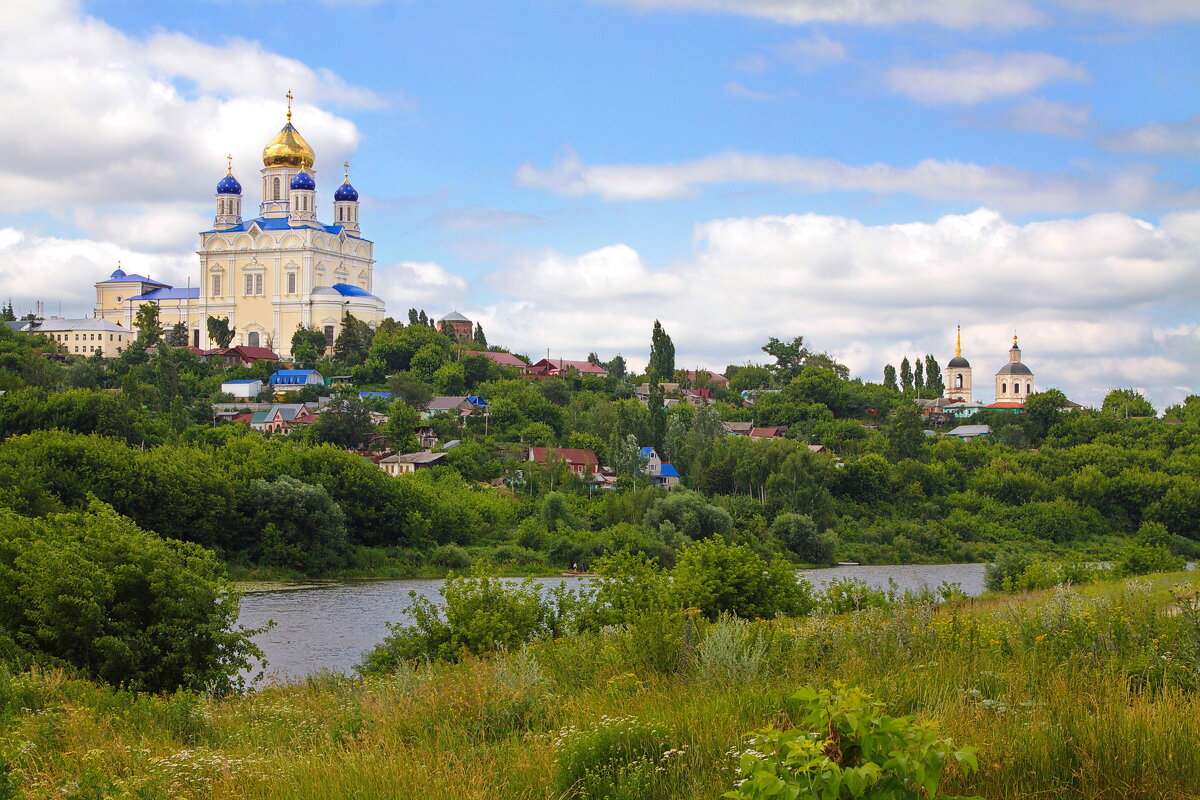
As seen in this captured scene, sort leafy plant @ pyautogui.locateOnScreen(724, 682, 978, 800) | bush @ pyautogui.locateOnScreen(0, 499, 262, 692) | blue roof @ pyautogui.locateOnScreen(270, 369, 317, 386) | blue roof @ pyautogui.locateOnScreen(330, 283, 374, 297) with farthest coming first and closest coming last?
blue roof @ pyautogui.locateOnScreen(330, 283, 374, 297), blue roof @ pyautogui.locateOnScreen(270, 369, 317, 386), bush @ pyautogui.locateOnScreen(0, 499, 262, 692), leafy plant @ pyautogui.locateOnScreen(724, 682, 978, 800)

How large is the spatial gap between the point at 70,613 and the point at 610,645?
7.05 meters

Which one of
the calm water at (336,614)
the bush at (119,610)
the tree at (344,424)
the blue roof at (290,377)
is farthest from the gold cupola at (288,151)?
the bush at (119,610)

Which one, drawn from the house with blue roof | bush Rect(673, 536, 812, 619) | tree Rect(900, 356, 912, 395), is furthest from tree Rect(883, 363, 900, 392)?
bush Rect(673, 536, 812, 619)

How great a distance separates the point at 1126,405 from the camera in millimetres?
77188

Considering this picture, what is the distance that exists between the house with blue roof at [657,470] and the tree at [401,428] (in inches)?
418

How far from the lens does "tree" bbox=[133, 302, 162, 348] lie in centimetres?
6981

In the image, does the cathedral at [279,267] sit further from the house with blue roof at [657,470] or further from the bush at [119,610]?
the bush at [119,610]

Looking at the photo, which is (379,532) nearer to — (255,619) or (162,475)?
(162,475)

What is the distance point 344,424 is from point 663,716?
1969 inches

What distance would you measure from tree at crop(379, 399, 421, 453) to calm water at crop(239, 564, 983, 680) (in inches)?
664

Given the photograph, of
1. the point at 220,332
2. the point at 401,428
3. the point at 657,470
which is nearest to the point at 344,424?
the point at 401,428

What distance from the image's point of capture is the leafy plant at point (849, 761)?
4.02 metres

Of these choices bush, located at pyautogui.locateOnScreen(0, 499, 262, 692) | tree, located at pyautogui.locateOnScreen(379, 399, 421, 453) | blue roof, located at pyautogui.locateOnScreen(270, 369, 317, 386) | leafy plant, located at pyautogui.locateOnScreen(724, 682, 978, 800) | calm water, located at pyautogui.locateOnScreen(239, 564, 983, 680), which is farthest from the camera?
blue roof, located at pyautogui.locateOnScreen(270, 369, 317, 386)

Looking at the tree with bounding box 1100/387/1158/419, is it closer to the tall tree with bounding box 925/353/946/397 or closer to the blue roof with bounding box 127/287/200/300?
the tall tree with bounding box 925/353/946/397
